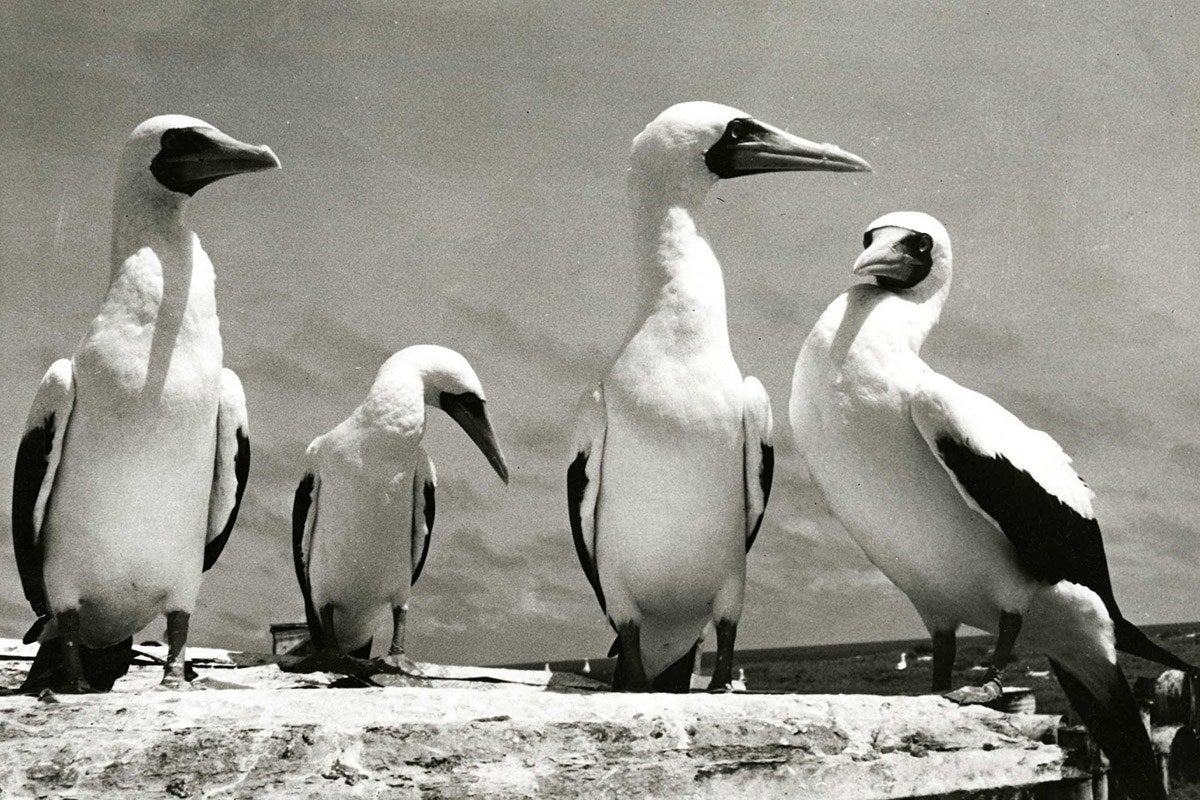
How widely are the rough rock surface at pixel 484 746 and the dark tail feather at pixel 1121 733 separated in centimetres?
89

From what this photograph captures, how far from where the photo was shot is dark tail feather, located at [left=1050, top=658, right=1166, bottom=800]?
6.26 metres

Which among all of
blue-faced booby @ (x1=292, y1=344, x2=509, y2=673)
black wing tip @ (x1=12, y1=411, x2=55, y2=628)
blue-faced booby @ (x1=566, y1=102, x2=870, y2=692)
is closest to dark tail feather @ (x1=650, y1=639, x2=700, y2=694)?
blue-faced booby @ (x1=566, y1=102, x2=870, y2=692)

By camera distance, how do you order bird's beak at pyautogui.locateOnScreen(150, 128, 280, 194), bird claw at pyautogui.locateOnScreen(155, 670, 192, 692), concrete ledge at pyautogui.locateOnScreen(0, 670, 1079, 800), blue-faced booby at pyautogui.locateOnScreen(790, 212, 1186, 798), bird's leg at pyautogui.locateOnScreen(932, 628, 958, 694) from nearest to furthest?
concrete ledge at pyautogui.locateOnScreen(0, 670, 1079, 800) → bird claw at pyautogui.locateOnScreen(155, 670, 192, 692) → blue-faced booby at pyautogui.locateOnScreen(790, 212, 1186, 798) → bird's beak at pyautogui.locateOnScreen(150, 128, 280, 194) → bird's leg at pyautogui.locateOnScreen(932, 628, 958, 694)

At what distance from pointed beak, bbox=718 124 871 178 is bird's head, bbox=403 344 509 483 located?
2.44 metres

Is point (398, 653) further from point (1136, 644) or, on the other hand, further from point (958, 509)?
point (1136, 644)

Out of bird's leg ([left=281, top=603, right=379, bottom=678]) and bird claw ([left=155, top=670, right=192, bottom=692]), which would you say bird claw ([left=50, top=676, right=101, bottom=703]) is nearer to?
bird claw ([left=155, top=670, right=192, bottom=692])

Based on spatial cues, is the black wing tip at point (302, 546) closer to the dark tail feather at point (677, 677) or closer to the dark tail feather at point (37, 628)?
the dark tail feather at point (37, 628)

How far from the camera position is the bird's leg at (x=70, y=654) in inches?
217

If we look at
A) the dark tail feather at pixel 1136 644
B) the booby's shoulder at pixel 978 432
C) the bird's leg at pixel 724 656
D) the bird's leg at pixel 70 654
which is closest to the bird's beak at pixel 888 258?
the booby's shoulder at pixel 978 432

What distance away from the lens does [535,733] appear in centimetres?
476

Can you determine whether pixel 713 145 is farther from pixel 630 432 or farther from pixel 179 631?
pixel 179 631

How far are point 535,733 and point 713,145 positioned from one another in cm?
310

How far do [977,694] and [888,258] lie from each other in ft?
6.98

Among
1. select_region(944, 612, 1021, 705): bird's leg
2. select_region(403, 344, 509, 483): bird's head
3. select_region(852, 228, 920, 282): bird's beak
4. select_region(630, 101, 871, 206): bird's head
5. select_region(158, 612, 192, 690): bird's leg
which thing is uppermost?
select_region(630, 101, 871, 206): bird's head
